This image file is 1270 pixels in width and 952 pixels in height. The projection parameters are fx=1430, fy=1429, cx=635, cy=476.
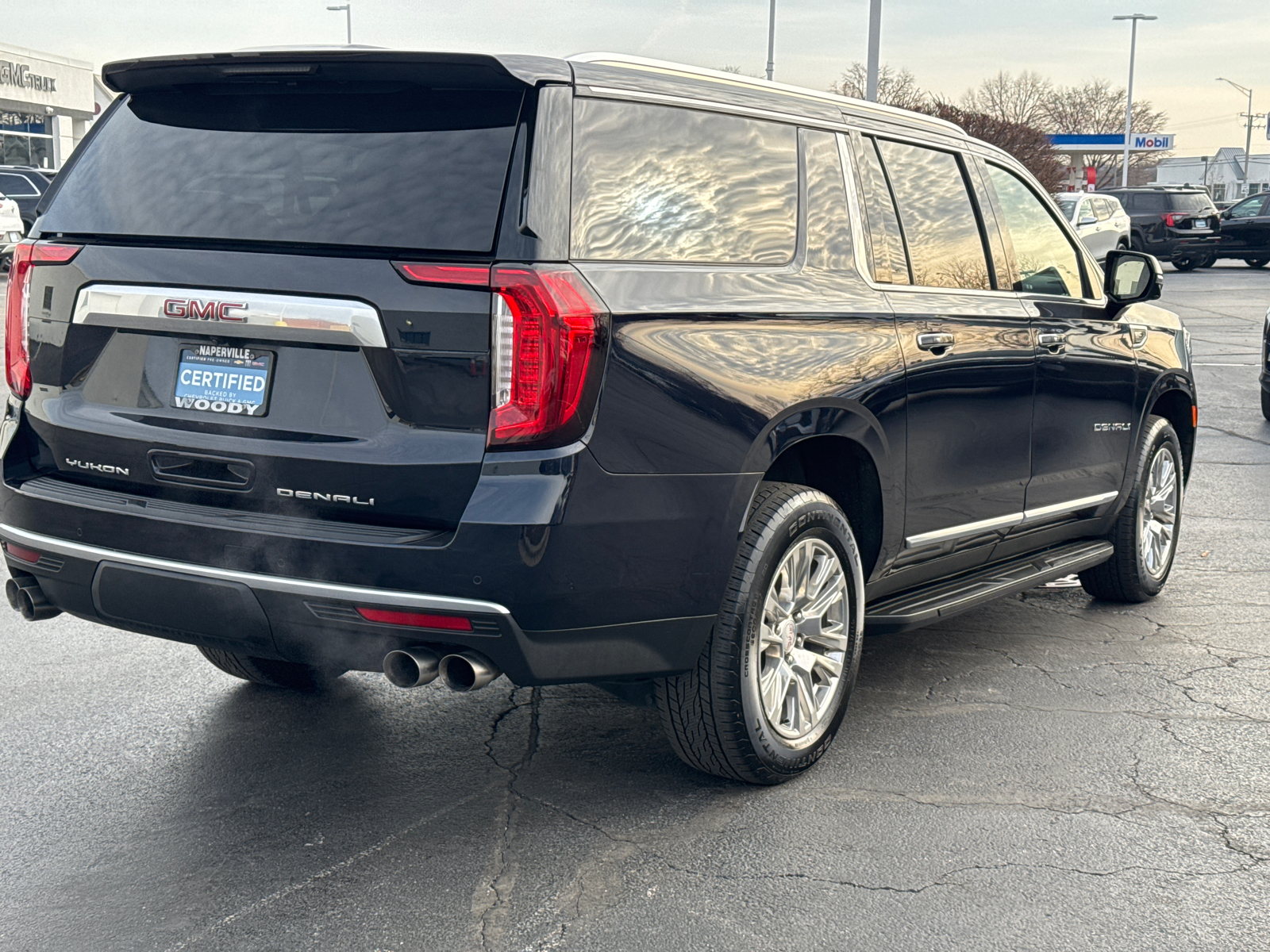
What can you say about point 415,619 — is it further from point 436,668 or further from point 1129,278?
point 1129,278

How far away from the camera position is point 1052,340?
5.21m

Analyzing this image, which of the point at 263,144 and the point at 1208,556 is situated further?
the point at 1208,556

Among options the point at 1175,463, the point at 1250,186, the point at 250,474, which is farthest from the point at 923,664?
the point at 1250,186

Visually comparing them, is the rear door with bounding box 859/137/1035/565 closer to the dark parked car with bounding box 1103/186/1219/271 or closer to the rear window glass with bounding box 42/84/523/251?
the rear window glass with bounding box 42/84/523/251

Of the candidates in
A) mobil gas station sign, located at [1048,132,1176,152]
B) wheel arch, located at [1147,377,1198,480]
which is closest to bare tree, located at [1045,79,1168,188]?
mobil gas station sign, located at [1048,132,1176,152]

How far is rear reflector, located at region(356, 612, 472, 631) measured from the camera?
3.28 metres

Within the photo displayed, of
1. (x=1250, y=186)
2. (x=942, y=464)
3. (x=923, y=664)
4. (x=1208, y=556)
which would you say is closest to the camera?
(x=942, y=464)

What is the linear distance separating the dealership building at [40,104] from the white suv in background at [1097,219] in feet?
111

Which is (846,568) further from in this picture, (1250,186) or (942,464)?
(1250,186)

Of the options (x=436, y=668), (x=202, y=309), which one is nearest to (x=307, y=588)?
(x=436, y=668)

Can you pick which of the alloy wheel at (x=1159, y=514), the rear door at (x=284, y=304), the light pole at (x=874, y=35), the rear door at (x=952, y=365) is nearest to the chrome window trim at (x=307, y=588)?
the rear door at (x=284, y=304)

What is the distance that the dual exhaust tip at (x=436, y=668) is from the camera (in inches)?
132

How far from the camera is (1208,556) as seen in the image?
7039mm

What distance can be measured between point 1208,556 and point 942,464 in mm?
3058
